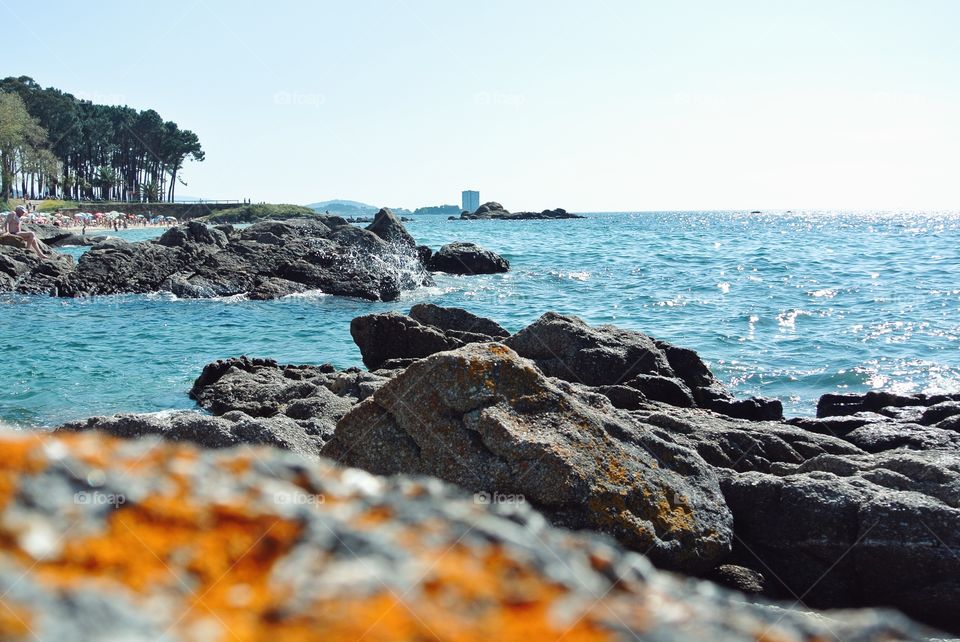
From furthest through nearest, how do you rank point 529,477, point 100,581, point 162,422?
point 162,422 → point 529,477 → point 100,581

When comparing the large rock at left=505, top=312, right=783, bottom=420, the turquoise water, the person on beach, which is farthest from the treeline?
the large rock at left=505, top=312, right=783, bottom=420

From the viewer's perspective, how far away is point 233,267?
32844 millimetres


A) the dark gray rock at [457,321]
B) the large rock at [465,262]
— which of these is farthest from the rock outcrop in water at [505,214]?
the dark gray rock at [457,321]

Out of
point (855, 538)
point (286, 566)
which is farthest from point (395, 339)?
point (286, 566)

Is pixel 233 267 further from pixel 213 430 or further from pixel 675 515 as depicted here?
pixel 675 515

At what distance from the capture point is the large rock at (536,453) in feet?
18.6

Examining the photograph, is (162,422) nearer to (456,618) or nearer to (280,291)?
(456,618)

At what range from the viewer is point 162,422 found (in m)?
7.75

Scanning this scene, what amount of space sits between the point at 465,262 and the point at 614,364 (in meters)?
29.5

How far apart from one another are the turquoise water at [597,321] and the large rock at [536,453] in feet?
28.0

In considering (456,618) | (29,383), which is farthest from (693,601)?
(29,383)

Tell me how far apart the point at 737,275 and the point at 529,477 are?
35843 millimetres

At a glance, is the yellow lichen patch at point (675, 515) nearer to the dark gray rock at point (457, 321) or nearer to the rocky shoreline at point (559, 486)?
the rocky shoreline at point (559, 486)

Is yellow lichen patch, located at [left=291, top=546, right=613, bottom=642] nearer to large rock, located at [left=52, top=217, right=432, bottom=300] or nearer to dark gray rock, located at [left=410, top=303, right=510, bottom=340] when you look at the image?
dark gray rock, located at [left=410, top=303, right=510, bottom=340]
